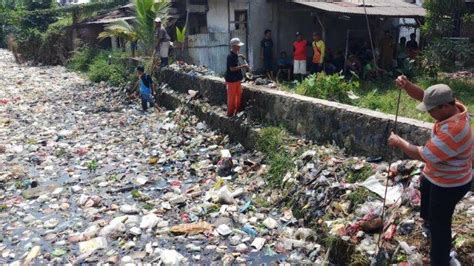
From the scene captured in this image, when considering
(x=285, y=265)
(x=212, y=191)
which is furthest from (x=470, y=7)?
(x=285, y=265)

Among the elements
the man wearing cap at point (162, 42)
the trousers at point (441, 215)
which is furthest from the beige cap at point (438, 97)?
the man wearing cap at point (162, 42)

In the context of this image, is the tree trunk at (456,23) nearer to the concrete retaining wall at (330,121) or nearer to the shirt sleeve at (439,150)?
the concrete retaining wall at (330,121)

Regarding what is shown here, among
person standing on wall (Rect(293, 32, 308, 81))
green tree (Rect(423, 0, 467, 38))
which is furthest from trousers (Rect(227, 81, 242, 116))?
green tree (Rect(423, 0, 467, 38))

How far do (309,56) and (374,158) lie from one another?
8986mm

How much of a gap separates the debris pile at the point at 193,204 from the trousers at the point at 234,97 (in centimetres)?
49

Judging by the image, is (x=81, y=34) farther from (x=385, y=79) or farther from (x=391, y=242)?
(x=391, y=242)

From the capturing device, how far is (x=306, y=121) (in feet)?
18.0

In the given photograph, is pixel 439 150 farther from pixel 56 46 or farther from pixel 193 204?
pixel 56 46

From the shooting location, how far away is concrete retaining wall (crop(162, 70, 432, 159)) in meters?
4.39

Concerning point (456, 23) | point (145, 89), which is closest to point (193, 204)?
point (145, 89)

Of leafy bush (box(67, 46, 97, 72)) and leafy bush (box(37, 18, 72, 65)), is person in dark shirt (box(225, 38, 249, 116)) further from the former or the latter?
leafy bush (box(37, 18, 72, 65))

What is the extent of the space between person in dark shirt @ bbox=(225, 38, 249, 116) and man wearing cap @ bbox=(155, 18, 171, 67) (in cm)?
412

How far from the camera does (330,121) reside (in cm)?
514

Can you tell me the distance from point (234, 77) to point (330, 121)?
1.92m
